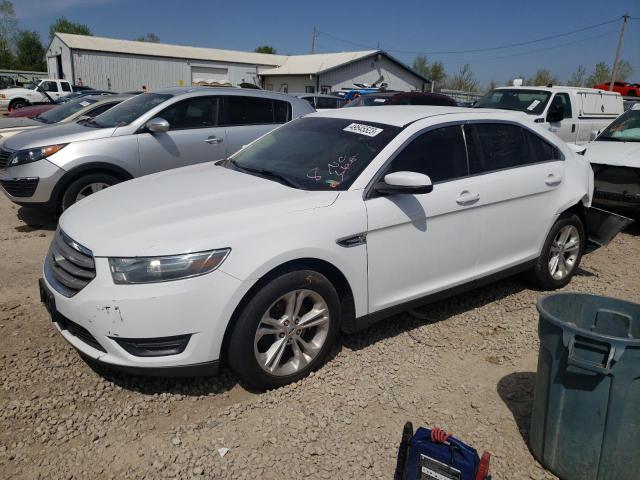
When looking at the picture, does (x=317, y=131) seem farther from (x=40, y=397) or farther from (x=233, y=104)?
(x=233, y=104)

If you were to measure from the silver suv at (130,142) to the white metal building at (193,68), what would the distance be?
32935 millimetres

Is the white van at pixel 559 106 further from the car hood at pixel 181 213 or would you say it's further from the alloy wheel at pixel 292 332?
the alloy wheel at pixel 292 332

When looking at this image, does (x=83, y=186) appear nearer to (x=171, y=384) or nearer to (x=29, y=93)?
(x=171, y=384)

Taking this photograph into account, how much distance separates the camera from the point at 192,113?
684 centimetres

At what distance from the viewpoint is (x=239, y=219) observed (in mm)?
2975

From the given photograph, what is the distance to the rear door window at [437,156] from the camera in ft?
11.7

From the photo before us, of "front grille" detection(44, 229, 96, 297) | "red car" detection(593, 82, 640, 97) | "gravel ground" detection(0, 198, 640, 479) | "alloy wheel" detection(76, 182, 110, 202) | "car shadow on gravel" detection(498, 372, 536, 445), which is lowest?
"car shadow on gravel" detection(498, 372, 536, 445)

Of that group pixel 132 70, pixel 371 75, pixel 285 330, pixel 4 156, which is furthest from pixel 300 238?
pixel 132 70

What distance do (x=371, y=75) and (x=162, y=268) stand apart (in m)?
42.1

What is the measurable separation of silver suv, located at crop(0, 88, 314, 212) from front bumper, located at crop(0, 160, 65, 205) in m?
0.01

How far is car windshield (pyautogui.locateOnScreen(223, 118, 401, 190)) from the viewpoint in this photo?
11.4 feet

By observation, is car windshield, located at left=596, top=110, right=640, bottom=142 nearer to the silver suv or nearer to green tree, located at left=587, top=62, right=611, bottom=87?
the silver suv

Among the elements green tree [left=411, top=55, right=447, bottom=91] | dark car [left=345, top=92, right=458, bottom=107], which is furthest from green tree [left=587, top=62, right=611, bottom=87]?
dark car [left=345, top=92, right=458, bottom=107]

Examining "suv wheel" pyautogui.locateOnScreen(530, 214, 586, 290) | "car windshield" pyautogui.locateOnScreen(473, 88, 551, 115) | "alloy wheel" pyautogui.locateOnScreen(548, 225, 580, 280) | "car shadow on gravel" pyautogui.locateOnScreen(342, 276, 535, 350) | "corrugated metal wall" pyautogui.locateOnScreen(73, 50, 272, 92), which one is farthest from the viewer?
"corrugated metal wall" pyautogui.locateOnScreen(73, 50, 272, 92)
